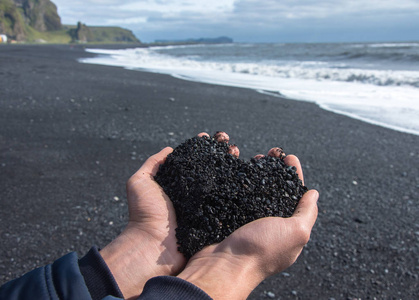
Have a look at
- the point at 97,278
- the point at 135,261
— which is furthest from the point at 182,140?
the point at 97,278

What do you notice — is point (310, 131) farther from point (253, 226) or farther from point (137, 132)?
point (253, 226)

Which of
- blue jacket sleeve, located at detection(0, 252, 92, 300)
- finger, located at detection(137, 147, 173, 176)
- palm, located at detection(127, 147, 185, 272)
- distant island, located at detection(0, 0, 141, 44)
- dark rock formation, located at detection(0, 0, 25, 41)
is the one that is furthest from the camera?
distant island, located at detection(0, 0, 141, 44)

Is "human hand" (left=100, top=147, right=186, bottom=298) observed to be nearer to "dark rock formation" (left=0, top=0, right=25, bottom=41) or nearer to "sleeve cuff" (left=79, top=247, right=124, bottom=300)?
"sleeve cuff" (left=79, top=247, right=124, bottom=300)

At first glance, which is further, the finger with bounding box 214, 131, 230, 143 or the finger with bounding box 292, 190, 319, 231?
the finger with bounding box 214, 131, 230, 143

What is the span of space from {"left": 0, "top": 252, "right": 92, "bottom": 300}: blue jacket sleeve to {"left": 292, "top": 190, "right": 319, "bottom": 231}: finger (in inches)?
38.5

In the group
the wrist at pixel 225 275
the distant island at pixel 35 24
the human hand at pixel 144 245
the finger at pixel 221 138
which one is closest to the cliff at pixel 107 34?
the distant island at pixel 35 24

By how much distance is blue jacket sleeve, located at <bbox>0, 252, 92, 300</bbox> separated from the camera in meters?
1.31

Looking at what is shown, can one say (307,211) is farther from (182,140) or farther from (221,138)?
(182,140)

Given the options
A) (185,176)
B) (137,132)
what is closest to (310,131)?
(137,132)

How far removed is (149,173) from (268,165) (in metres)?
0.75

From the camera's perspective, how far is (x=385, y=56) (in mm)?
20656

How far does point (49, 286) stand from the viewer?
4.38 feet

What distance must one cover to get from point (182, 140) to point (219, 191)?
11.5ft

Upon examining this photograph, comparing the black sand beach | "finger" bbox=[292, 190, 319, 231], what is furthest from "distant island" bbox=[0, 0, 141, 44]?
"finger" bbox=[292, 190, 319, 231]
